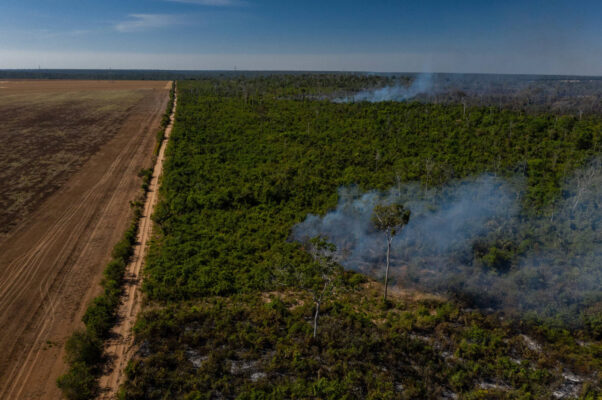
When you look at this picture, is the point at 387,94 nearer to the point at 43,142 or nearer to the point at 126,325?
the point at 43,142

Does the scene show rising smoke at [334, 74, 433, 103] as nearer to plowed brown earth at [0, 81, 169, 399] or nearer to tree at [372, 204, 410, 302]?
plowed brown earth at [0, 81, 169, 399]

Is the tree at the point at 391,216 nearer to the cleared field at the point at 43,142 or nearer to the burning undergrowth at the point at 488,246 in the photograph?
the burning undergrowth at the point at 488,246

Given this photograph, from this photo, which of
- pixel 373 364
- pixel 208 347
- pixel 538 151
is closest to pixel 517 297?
pixel 373 364

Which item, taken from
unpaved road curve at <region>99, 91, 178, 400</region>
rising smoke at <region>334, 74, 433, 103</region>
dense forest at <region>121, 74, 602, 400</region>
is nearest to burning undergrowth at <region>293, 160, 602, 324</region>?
dense forest at <region>121, 74, 602, 400</region>

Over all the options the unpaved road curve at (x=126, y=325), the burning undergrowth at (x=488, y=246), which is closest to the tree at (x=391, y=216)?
the burning undergrowth at (x=488, y=246)

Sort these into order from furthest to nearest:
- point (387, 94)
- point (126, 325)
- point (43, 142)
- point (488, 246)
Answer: point (387, 94)
point (43, 142)
point (488, 246)
point (126, 325)

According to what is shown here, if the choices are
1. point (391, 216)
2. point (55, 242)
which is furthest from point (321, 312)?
point (55, 242)

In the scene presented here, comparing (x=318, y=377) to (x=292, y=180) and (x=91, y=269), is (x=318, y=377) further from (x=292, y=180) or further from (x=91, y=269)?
(x=292, y=180)

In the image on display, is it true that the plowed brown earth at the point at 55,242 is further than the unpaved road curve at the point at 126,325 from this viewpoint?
Yes

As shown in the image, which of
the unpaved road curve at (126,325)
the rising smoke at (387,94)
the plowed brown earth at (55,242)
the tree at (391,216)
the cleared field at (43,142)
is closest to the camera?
the unpaved road curve at (126,325)
